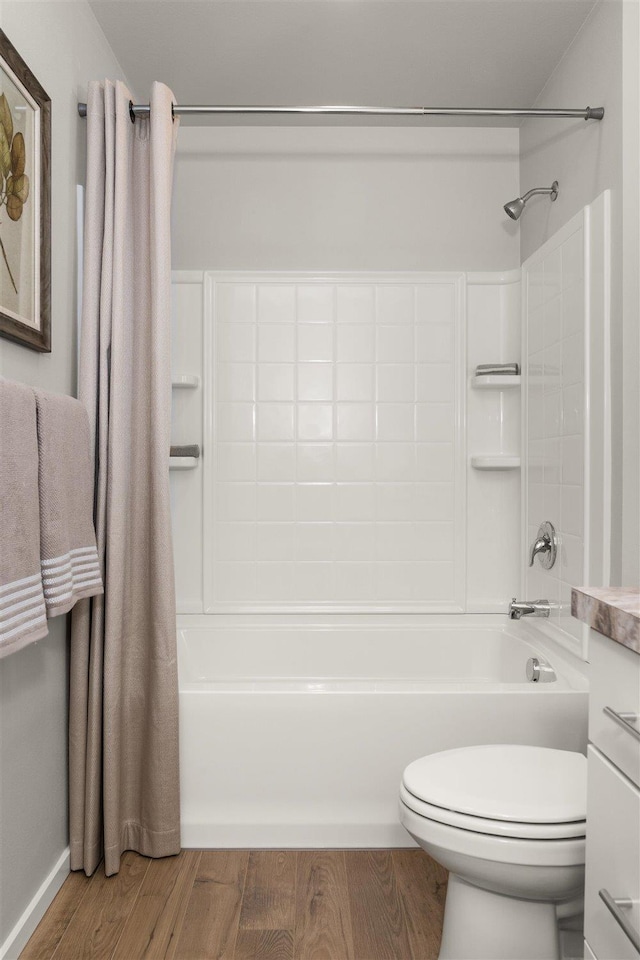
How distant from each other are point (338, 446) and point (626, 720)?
2071 millimetres

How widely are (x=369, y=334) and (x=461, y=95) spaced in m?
0.99

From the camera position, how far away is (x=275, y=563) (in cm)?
304

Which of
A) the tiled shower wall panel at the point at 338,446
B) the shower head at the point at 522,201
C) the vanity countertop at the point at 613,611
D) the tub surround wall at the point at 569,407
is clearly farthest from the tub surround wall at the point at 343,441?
the vanity countertop at the point at 613,611

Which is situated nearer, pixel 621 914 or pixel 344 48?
pixel 621 914

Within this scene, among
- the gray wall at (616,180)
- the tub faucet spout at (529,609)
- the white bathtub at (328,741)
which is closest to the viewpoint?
the gray wall at (616,180)

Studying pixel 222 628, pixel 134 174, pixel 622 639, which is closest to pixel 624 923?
pixel 622 639

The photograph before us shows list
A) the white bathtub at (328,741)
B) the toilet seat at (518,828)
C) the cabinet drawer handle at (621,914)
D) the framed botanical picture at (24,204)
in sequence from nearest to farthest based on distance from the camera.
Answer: the cabinet drawer handle at (621,914) → the toilet seat at (518,828) → the framed botanical picture at (24,204) → the white bathtub at (328,741)

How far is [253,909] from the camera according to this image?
1874mm

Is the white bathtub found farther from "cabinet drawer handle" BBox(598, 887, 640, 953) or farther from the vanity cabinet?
"cabinet drawer handle" BBox(598, 887, 640, 953)

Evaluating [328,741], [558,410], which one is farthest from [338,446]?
[328,741]

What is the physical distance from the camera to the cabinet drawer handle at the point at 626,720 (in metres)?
1.04

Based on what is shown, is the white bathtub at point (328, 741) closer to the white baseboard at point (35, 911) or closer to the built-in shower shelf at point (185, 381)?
the white baseboard at point (35, 911)

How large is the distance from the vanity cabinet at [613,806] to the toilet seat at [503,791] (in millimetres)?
161

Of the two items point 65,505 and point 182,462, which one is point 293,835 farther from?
point 182,462
